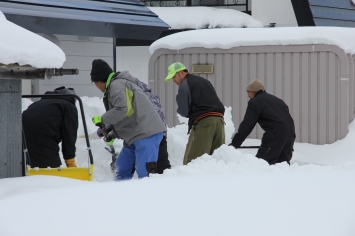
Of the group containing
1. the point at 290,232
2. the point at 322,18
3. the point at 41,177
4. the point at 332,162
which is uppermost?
the point at 322,18

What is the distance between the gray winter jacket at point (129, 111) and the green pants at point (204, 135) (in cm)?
89

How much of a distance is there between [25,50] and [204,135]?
11.2 ft

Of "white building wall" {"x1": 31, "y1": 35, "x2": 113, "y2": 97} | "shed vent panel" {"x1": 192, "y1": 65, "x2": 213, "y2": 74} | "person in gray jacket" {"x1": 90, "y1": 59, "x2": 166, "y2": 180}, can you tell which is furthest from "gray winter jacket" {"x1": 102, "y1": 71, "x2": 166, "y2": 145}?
"white building wall" {"x1": 31, "y1": 35, "x2": 113, "y2": 97}

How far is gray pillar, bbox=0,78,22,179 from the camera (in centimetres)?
552

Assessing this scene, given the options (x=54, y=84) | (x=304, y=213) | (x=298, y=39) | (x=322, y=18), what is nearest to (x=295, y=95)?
(x=298, y=39)

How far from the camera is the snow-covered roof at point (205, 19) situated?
58.6 ft

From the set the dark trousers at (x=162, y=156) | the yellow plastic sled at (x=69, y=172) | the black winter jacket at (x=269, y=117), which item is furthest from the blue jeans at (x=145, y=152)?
the black winter jacket at (x=269, y=117)

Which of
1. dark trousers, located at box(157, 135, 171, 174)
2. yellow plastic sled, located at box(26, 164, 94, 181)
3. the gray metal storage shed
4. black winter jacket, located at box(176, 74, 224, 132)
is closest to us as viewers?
yellow plastic sled, located at box(26, 164, 94, 181)

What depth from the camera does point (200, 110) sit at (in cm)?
816

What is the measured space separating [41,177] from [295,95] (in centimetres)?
664

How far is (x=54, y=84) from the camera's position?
11.7 meters

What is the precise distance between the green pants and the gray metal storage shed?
315cm

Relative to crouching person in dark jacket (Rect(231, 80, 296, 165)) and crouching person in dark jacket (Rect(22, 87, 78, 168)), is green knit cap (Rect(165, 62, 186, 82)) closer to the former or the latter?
crouching person in dark jacket (Rect(231, 80, 296, 165))

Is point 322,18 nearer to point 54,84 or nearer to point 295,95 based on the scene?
point 295,95
